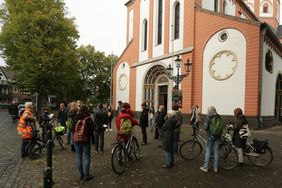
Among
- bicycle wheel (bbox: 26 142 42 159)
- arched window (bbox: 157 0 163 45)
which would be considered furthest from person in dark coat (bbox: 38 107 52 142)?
arched window (bbox: 157 0 163 45)

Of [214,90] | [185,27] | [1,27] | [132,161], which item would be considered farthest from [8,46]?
[132,161]

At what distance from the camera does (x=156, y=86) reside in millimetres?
25141

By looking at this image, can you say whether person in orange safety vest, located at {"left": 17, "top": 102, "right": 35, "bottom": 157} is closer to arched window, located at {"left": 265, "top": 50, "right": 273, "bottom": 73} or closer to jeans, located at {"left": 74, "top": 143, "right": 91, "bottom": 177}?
jeans, located at {"left": 74, "top": 143, "right": 91, "bottom": 177}

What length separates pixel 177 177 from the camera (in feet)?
19.7

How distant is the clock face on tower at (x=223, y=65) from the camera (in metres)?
17.0

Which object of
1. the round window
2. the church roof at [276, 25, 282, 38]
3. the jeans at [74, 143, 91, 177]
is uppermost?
the church roof at [276, 25, 282, 38]

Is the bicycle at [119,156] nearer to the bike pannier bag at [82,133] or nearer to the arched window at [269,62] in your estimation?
the bike pannier bag at [82,133]

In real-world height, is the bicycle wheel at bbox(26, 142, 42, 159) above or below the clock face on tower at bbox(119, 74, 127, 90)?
below

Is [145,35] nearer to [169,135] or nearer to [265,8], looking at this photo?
[169,135]

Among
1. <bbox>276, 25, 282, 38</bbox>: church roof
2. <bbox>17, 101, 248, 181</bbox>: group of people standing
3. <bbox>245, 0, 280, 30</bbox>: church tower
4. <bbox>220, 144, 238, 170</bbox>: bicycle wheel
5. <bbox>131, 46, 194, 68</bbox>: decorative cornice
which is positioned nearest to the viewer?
<bbox>17, 101, 248, 181</bbox>: group of people standing

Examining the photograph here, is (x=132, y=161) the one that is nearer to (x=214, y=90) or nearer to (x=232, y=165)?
(x=232, y=165)

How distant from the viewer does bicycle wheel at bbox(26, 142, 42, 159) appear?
7792 millimetres

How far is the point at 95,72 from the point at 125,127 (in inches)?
1774

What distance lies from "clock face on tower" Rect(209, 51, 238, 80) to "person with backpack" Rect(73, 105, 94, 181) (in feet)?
44.7
